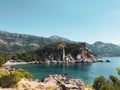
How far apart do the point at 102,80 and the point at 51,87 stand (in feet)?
41.0

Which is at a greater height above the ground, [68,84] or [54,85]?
[68,84]

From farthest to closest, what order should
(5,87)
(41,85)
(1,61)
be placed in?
1. (1,61)
2. (41,85)
3. (5,87)

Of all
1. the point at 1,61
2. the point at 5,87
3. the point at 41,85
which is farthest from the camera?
the point at 1,61

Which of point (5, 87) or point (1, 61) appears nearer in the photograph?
point (5, 87)

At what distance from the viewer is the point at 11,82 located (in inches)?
1740

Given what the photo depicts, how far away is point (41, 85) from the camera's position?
153ft

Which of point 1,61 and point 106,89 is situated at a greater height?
point 1,61

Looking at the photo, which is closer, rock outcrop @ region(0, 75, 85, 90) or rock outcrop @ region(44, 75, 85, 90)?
rock outcrop @ region(0, 75, 85, 90)

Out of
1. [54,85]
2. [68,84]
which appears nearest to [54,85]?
[54,85]

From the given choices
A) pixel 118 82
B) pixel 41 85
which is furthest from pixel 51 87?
pixel 118 82

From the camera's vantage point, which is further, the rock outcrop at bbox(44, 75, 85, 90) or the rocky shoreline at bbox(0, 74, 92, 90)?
the rock outcrop at bbox(44, 75, 85, 90)

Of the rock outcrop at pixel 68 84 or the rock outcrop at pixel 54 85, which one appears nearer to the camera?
the rock outcrop at pixel 54 85

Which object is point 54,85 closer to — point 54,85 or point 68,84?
point 54,85

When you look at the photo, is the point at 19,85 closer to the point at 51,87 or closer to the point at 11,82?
the point at 11,82
